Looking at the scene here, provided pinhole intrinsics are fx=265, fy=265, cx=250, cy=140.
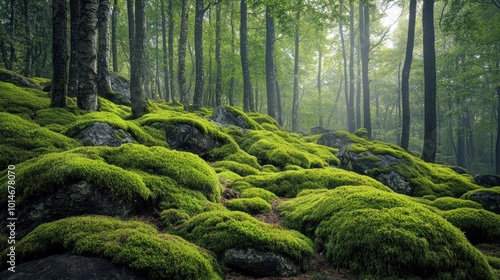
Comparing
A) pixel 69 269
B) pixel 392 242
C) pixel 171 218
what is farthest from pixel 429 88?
pixel 69 269

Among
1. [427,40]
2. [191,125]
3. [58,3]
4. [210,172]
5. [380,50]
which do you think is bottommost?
[210,172]

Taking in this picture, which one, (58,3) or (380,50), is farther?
(380,50)

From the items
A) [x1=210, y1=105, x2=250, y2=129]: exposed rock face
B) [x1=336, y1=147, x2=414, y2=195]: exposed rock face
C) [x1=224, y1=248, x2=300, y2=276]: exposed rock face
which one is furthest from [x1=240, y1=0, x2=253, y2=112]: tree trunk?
[x1=224, y1=248, x2=300, y2=276]: exposed rock face

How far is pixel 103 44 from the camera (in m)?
13.3

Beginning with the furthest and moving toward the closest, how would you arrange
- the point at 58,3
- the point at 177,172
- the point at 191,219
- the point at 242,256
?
the point at 58,3, the point at 177,172, the point at 191,219, the point at 242,256

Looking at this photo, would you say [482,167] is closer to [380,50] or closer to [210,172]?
[380,50]

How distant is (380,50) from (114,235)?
4495 cm

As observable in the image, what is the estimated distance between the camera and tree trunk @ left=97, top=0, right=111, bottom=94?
42.0ft

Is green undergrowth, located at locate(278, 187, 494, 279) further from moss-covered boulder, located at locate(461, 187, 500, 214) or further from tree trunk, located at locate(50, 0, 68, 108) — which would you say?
tree trunk, located at locate(50, 0, 68, 108)

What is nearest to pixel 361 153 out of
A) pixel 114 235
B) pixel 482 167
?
pixel 114 235

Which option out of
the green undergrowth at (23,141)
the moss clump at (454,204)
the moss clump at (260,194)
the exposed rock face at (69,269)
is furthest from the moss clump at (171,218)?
the moss clump at (454,204)

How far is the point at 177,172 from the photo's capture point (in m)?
5.75

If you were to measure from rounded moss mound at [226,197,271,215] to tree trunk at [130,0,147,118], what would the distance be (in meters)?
7.18

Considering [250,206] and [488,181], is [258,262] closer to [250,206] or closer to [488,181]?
[250,206]
